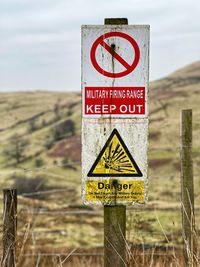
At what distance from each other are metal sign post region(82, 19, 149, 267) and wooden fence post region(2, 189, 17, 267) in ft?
1.67

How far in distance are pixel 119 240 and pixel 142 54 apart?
121 cm

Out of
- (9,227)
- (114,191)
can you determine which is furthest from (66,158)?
(114,191)

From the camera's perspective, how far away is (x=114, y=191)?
4367 millimetres

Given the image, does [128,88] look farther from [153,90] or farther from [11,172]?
[153,90]

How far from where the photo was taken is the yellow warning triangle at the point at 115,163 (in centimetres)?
435

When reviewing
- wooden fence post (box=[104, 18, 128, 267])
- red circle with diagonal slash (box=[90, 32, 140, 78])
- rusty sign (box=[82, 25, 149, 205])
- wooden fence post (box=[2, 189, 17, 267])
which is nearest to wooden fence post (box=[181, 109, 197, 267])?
wooden fence post (box=[104, 18, 128, 267])

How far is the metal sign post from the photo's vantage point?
4.32 metres

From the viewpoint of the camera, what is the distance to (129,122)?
14.2 ft

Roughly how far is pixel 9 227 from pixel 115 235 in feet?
2.29

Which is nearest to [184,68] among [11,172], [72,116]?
[72,116]

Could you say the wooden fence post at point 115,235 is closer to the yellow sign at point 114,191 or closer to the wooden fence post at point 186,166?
the yellow sign at point 114,191

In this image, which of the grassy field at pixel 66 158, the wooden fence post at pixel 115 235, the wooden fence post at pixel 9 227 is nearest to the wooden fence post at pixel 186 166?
the grassy field at pixel 66 158

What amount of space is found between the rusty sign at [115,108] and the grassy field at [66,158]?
3.27ft

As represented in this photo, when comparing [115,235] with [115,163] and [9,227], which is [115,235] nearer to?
[115,163]
